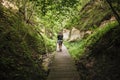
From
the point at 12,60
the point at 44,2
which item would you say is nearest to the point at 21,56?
the point at 12,60

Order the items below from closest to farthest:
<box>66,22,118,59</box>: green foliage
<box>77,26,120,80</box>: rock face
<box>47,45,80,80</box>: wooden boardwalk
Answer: <box>77,26,120,80</box>: rock face < <box>47,45,80,80</box>: wooden boardwalk < <box>66,22,118,59</box>: green foliage

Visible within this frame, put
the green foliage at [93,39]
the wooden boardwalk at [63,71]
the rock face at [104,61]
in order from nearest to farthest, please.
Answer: the rock face at [104,61], the wooden boardwalk at [63,71], the green foliage at [93,39]

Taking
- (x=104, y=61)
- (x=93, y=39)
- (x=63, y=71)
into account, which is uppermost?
(x=93, y=39)

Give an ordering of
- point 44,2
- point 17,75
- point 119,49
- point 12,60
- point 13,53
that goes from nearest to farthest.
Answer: point 17,75 < point 12,60 < point 13,53 < point 119,49 < point 44,2

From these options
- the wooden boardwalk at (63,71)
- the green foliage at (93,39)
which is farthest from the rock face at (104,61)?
the green foliage at (93,39)

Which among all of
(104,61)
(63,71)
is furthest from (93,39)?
(63,71)

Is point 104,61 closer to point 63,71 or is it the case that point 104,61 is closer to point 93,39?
point 63,71

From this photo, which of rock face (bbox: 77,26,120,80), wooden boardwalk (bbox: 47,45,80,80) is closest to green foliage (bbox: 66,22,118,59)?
rock face (bbox: 77,26,120,80)

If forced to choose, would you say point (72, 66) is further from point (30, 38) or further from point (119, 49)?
point (30, 38)

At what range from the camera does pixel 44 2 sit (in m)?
12.2

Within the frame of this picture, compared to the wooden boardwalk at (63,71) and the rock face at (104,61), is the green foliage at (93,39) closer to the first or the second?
the rock face at (104,61)

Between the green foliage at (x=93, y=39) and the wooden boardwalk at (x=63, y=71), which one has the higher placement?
the green foliage at (x=93, y=39)

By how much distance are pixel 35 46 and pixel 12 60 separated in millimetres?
6255

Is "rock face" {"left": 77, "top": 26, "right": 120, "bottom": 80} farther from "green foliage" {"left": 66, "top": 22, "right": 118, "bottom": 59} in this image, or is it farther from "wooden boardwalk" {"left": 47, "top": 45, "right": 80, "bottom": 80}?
"green foliage" {"left": 66, "top": 22, "right": 118, "bottom": 59}
